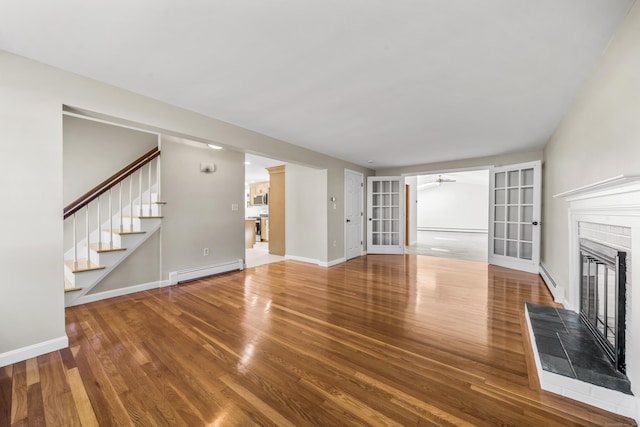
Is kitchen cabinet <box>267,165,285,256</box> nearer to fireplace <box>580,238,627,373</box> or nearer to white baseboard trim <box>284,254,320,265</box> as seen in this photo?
white baseboard trim <box>284,254,320,265</box>

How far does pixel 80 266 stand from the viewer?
9.95 feet

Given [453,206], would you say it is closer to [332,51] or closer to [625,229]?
[625,229]

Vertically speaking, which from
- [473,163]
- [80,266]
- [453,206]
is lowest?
[80,266]

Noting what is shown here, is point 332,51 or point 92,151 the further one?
point 92,151

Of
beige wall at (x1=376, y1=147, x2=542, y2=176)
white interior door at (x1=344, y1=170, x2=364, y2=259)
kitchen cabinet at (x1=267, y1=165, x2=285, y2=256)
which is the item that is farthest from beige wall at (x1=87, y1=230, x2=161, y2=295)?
beige wall at (x1=376, y1=147, x2=542, y2=176)

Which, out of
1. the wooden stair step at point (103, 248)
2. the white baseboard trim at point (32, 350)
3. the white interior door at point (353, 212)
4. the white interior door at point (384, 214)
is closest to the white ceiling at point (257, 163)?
the white interior door at point (353, 212)

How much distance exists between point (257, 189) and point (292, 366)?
9071mm

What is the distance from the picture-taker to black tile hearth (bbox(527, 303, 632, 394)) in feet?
5.08

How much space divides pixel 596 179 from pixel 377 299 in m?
2.40

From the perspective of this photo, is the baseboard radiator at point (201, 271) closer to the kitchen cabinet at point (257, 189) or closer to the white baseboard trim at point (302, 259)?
the white baseboard trim at point (302, 259)

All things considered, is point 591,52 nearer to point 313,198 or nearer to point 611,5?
point 611,5

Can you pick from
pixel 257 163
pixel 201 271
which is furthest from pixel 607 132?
pixel 257 163

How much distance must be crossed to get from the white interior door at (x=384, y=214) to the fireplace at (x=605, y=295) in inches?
164

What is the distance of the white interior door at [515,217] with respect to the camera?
4.54 metres
